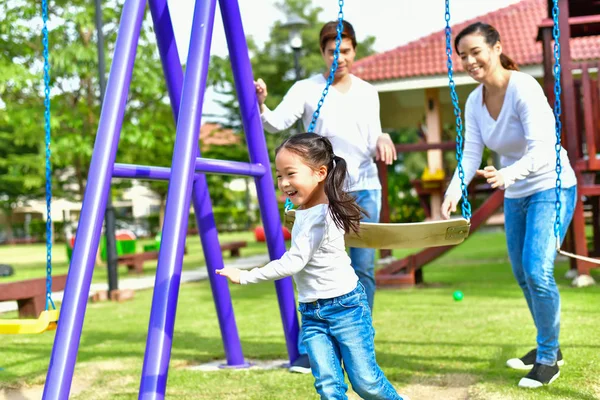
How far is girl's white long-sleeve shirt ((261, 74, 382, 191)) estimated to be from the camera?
414 centimetres

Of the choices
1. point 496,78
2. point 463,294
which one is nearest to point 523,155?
point 496,78

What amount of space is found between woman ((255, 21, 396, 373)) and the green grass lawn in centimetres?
58

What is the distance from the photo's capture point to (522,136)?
3.66m

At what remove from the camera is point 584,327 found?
521 centimetres

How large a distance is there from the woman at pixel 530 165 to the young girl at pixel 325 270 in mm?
823

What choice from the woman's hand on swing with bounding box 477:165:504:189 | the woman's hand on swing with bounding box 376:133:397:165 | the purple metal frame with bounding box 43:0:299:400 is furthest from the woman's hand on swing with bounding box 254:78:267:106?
the woman's hand on swing with bounding box 477:165:504:189

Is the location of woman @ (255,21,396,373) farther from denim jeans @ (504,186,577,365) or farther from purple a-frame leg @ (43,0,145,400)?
purple a-frame leg @ (43,0,145,400)

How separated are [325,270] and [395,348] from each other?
2248 millimetres

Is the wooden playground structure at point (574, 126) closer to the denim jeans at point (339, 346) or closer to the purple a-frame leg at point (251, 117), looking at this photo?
the purple a-frame leg at point (251, 117)

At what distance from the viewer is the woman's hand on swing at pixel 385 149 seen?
154 inches

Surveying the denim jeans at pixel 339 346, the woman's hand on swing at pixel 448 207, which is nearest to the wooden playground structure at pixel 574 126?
the woman's hand on swing at pixel 448 207

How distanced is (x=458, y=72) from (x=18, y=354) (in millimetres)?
13414

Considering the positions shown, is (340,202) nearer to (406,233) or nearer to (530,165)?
(406,233)

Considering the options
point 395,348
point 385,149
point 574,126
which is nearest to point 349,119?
point 385,149
